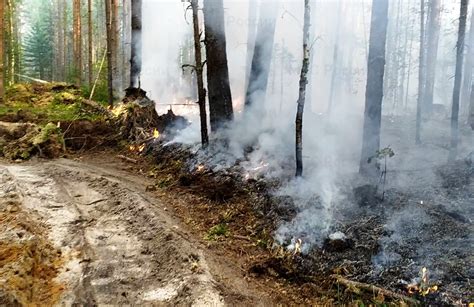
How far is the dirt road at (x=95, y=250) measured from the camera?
4.12 metres

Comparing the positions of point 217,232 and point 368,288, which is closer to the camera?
point 368,288

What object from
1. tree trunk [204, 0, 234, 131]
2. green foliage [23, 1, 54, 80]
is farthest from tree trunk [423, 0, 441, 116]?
green foliage [23, 1, 54, 80]

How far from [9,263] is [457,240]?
19.2 feet

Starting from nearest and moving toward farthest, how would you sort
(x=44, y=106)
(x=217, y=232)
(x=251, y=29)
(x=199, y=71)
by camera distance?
(x=217, y=232)
(x=199, y=71)
(x=251, y=29)
(x=44, y=106)

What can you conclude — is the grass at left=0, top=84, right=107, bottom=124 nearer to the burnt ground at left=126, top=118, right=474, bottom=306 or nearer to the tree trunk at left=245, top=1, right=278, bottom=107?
the tree trunk at left=245, top=1, right=278, bottom=107

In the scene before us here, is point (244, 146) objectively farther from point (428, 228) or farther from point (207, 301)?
point (207, 301)

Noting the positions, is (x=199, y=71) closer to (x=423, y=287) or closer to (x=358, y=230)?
(x=358, y=230)

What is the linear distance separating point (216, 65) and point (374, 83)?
3721mm

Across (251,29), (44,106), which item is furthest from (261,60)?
(44,106)

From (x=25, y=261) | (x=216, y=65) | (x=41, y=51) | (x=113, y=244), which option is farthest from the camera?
(x=41, y=51)

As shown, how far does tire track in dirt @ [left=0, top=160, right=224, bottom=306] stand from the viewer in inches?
167

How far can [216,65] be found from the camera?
906 cm

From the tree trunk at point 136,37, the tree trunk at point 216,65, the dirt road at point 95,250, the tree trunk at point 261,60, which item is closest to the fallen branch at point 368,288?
the dirt road at point 95,250

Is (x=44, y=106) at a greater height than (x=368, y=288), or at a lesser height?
greater
